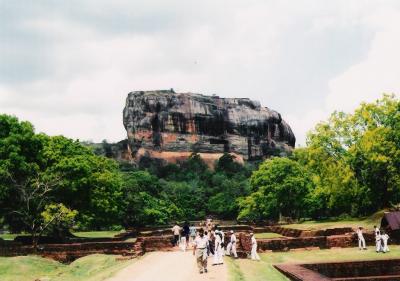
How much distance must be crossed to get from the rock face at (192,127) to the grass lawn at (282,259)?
9105 cm

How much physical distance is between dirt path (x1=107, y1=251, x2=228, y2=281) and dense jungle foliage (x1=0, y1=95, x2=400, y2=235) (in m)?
9.07

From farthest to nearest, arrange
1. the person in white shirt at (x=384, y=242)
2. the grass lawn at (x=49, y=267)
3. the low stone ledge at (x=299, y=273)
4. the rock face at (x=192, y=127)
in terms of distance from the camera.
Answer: the rock face at (x=192, y=127) → the person in white shirt at (x=384, y=242) → the grass lawn at (x=49, y=267) → the low stone ledge at (x=299, y=273)

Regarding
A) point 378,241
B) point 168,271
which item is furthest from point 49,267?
point 378,241

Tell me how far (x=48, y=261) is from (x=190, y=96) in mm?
91865

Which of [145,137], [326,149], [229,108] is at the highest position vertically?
[229,108]

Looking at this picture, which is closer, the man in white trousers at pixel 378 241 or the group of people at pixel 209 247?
the group of people at pixel 209 247

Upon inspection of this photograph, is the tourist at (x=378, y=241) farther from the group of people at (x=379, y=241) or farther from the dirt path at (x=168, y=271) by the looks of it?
the dirt path at (x=168, y=271)

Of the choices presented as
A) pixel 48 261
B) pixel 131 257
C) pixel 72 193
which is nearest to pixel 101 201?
pixel 72 193

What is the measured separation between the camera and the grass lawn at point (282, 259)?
1242 cm

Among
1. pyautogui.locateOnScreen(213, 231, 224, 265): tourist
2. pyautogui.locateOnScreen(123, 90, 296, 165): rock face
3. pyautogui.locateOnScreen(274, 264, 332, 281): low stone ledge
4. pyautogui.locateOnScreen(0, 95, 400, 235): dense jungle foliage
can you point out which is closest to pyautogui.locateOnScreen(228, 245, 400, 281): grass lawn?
pyautogui.locateOnScreen(274, 264, 332, 281): low stone ledge

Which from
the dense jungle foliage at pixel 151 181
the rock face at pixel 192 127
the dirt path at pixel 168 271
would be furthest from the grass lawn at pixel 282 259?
the rock face at pixel 192 127

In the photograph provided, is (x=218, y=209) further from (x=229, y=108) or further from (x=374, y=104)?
(x=229, y=108)

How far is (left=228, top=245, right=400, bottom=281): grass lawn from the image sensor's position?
12422 mm

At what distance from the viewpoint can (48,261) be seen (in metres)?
20.0
